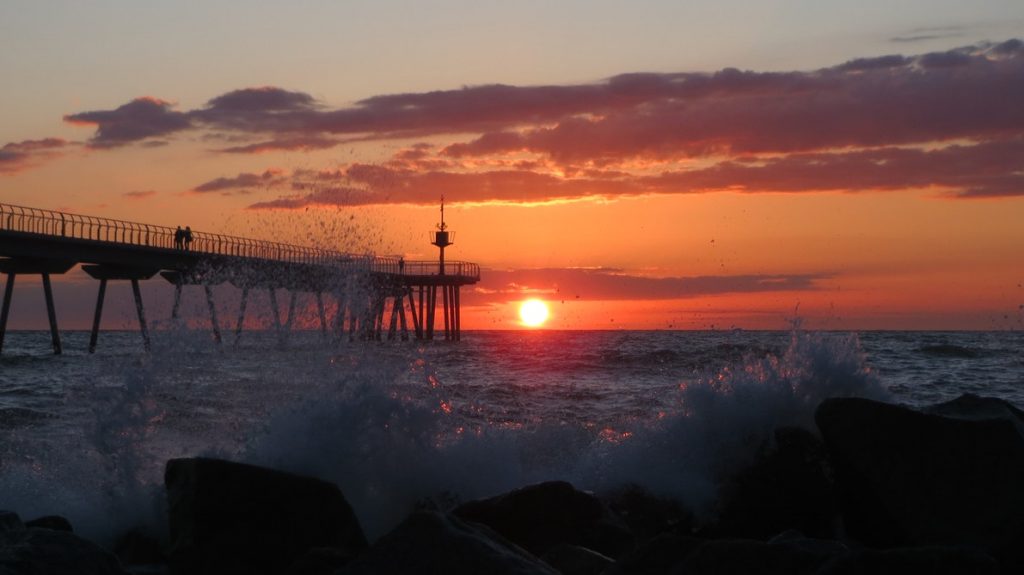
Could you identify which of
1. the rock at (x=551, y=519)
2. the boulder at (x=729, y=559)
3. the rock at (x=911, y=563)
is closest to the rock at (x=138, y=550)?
the rock at (x=551, y=519)

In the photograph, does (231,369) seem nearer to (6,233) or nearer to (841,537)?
(841,537)

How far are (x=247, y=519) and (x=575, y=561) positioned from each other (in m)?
2.40

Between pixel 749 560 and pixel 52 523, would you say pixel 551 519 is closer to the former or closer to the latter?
pixel 749 560

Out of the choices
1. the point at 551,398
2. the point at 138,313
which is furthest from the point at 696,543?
the point at 138,313

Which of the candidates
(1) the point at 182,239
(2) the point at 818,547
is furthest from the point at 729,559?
(1) the point at 182,239

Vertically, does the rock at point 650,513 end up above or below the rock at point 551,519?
below

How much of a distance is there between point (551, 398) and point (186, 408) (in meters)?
8.09

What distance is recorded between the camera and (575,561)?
7.05 metres

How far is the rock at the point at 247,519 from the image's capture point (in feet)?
25.9

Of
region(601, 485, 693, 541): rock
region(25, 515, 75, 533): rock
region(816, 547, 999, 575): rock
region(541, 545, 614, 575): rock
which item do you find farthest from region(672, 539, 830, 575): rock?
region(25, 515, 75, 533): rock

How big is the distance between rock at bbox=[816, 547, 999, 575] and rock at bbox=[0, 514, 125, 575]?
13.2 ft

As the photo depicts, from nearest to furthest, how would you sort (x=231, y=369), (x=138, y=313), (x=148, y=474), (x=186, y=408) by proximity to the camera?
(x=148, y=474)
(x=186, y=408)
(x=231, y=369)
(x=138, y=313)

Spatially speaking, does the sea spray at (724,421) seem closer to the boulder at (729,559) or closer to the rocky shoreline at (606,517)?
the rocky shoreline at (606,517)

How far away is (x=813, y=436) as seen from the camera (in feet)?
32.7
